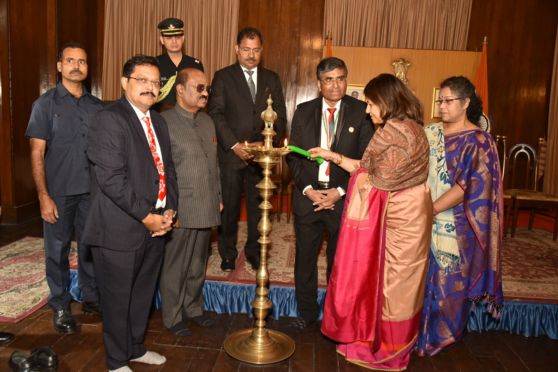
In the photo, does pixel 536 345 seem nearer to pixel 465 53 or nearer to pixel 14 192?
pixel 465 53

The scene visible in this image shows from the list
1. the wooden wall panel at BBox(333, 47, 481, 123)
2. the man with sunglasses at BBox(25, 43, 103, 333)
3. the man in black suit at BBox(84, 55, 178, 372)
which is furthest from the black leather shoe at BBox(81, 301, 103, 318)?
the wooden wall panel at BBox(333, 47, 481, 123)

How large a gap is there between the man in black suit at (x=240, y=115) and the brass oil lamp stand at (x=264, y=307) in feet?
3.02

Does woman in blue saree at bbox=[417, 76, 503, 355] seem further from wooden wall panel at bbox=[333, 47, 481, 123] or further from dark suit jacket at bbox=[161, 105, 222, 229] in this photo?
wooden wall panel at bbox=[333, 47, 481, 123]

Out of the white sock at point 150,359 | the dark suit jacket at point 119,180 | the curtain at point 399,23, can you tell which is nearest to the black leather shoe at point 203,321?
the white sock at point 150,359

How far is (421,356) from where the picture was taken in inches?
113

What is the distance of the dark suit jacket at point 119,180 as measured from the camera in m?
2.16

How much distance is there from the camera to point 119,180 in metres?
2.15

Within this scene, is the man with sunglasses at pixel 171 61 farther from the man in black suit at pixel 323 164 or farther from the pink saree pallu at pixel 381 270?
the pink saree pallu at pixel 381 270

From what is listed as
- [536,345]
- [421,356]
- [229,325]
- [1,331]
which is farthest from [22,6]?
[536,345]

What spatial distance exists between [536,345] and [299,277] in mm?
1718

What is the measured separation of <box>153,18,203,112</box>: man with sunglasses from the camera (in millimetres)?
3465

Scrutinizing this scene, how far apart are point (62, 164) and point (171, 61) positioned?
3.89 feet

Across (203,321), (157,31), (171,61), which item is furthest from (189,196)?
(157,31)

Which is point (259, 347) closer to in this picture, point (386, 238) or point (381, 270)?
point (381, 270)
